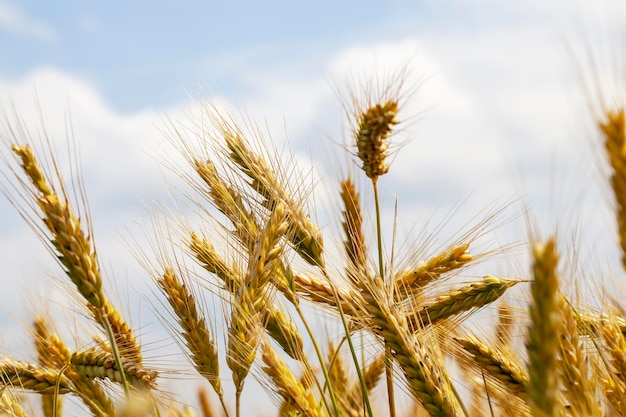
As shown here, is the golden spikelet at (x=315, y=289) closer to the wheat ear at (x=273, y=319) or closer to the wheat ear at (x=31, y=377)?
the wheat ear at (x=273, y=319)

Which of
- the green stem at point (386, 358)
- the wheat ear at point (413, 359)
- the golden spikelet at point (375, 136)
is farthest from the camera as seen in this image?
the golden spikelet at point (375, 136)

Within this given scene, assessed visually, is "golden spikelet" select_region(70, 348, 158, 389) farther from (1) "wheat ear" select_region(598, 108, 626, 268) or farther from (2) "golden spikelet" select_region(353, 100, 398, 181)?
(1) "wheat ear" select_region(598, 108, 626, 268)


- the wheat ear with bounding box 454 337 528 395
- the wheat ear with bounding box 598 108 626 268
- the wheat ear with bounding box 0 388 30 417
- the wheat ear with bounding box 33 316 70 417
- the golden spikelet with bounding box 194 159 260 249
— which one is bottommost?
the wheat ear with bounding box 454 337 528 395

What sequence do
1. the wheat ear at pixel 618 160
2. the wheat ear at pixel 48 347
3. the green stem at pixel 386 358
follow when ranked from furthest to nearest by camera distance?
the wheat ear at pixel 48 347, the green stem at pixel 386 358, the wheat ear at pixel 618 160

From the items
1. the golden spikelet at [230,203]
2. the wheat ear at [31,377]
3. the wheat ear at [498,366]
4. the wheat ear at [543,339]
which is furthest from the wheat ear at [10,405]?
the wheat ear at [543,339]

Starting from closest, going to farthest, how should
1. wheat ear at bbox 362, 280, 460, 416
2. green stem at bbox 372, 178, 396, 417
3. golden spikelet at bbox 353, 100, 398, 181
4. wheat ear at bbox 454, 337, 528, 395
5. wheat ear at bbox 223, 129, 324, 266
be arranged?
wheat ear at bbox 362, 280, 460, 416, wheat ear at bbox 454, 337, 528, 395, green stem at bbox 372, 178, 396, 417, golden spikelet at bbox 353, 100, 398, 181, wheat ear at bbox 223, 129, 324, 266

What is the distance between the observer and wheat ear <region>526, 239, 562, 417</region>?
1105 mm

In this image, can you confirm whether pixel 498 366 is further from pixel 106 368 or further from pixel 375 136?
pixel 106 368

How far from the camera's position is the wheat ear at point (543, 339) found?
1.11 m

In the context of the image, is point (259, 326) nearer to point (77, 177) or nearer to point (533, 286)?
point (77, 177)

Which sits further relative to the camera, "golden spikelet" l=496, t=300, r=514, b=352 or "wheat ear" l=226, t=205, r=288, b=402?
"golden spikelet" l=496, t=300, r=514, b=352

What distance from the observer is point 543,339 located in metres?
1.11

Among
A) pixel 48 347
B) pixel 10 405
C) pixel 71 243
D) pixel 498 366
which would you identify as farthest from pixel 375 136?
pixel 48 347

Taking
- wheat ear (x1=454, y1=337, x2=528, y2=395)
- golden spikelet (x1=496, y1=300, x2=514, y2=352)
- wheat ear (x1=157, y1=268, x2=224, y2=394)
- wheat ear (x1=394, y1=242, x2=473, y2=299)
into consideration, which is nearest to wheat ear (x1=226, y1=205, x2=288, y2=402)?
wheat ear (x1=157, y1=268, x2=224, y2=394)
